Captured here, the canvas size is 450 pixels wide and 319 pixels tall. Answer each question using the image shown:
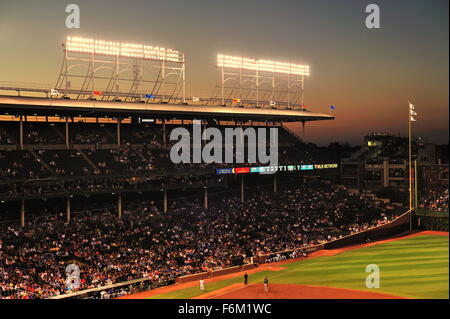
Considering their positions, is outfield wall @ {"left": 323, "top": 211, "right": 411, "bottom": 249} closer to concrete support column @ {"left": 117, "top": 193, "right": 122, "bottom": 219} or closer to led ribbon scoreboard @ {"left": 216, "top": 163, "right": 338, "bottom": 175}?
led ribbon scoreboard @ {"left": 216, "top": 163, "right": 338, "bottom": 175}

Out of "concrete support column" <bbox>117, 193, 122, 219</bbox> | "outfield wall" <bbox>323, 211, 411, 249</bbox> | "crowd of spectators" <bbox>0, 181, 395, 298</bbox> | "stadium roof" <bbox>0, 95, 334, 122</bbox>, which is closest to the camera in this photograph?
"crowd of spectators" <bbox>0, 181, 395, 298</bbox>

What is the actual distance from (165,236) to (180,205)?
22.1 feet

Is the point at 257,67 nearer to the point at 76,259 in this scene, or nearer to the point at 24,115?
the point at 24,115

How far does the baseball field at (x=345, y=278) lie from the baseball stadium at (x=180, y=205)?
0.14m

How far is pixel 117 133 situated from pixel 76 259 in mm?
15518

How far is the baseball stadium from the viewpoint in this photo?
1118 inches

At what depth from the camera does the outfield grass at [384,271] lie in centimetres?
Result: 2659

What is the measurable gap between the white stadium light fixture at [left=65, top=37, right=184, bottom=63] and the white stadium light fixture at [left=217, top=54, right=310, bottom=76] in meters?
4.91

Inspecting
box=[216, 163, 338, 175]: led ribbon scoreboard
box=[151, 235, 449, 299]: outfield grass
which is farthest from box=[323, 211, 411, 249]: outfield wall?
box=[216, 163, 338, 175]: led ribbon scoreboard

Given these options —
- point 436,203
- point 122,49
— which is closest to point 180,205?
point 122,49

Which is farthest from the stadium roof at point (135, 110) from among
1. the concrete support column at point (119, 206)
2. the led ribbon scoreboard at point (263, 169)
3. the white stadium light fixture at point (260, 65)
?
the concrete support column at point (119, 206)

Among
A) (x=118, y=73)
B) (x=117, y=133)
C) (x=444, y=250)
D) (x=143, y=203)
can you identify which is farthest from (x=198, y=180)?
(x=444, y=250)

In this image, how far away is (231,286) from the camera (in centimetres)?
2841

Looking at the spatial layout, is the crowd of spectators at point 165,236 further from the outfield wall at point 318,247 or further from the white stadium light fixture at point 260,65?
the white stadium light fixture at point 260,65
